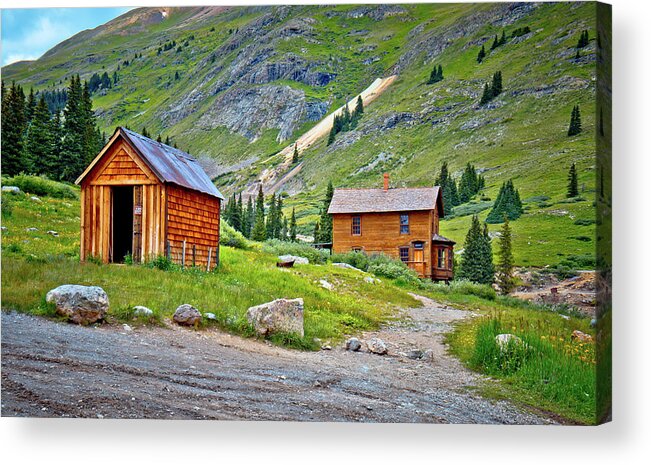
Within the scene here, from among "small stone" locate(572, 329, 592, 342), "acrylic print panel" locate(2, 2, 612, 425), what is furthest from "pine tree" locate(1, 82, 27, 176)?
"small stone" locate(572, 329, 592, 342)

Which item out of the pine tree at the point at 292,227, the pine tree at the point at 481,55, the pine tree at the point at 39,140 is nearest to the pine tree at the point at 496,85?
the pine tree at the point at 481,55

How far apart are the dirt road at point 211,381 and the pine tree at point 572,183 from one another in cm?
275

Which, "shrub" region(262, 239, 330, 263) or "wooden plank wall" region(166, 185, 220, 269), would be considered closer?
"wooden plank wall" region(166, 185, 220, 269)

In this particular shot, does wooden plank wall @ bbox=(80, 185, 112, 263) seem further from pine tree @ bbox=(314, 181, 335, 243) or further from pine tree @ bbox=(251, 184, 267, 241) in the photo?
pine tree @ bbox=(314, 181, 335, 243)

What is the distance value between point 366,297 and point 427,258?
4.38ft

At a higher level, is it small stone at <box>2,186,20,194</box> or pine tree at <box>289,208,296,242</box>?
small stone at <box>2,186,20,194</box>

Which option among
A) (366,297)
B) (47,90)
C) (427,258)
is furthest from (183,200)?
(427,258)

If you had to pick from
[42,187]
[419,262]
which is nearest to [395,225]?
[419,262]

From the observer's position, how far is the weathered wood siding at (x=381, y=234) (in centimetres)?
1140

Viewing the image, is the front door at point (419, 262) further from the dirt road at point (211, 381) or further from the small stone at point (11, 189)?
the small stone at point (11, 189)

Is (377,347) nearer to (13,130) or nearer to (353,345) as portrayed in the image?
(353,345)

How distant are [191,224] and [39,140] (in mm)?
2750

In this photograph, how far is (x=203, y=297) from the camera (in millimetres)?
9609

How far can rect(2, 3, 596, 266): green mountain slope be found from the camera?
9.00 meters
